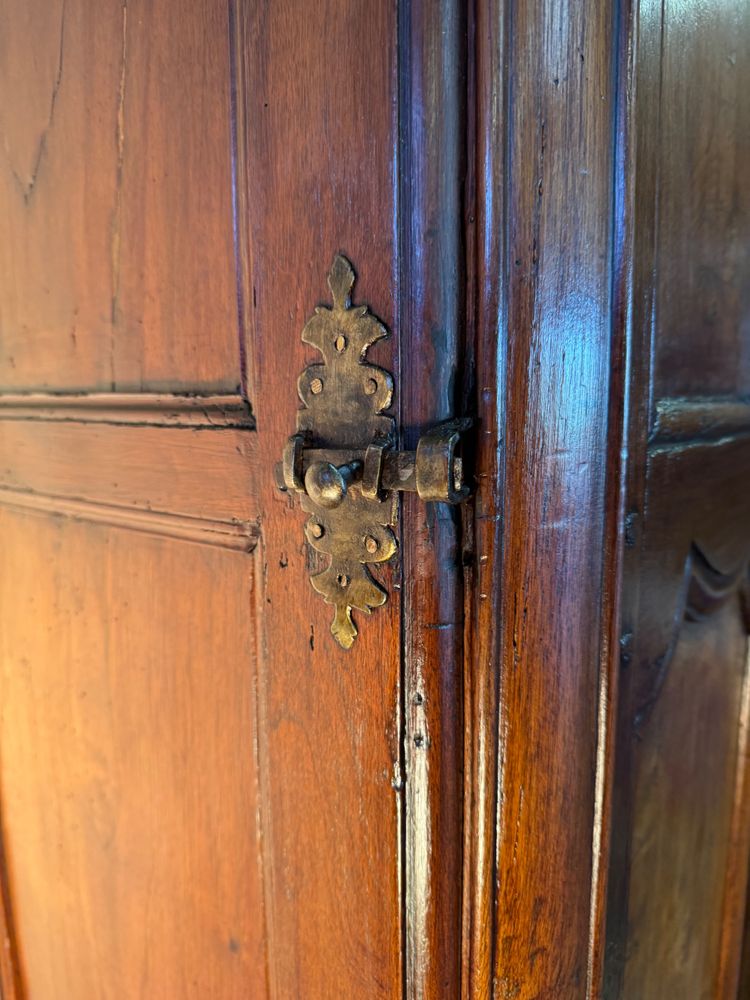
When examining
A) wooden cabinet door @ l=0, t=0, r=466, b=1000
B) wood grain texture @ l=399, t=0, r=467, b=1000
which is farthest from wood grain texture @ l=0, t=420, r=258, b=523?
wood grain texture @ l=399, t=0, r=467, b=1000

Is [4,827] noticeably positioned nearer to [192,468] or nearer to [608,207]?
[192,468]

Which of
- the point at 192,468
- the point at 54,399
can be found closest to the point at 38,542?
the point at 54,399

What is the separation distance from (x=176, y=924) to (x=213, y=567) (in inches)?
10.7

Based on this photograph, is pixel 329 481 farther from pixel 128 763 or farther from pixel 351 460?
pixel 128 763

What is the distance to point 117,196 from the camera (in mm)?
455

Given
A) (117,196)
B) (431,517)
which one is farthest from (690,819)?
(117,196)

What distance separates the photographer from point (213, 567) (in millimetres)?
434

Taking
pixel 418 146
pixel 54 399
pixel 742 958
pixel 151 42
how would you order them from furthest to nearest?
pixel 742 958 < pixel 54 399 < pixel 151 42 < pixel 418 146

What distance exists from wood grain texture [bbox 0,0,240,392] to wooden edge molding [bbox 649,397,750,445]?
0.26m

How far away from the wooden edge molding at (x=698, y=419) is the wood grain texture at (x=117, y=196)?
10.1 inches

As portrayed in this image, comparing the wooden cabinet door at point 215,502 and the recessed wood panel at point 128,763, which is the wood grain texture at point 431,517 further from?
the recessed wood panel at point 128,763

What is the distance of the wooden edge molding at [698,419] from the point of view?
1.35ft

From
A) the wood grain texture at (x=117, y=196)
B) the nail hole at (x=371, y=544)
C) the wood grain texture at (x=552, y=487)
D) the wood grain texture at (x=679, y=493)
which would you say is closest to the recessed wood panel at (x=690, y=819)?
the wood grain texture at (x=679, y=493)

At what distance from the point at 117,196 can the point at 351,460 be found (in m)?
0.27
